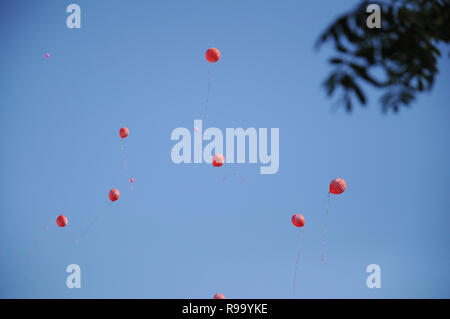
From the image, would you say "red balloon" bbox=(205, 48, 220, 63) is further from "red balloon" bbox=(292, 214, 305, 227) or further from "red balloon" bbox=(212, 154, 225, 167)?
"red balloon" bbox=(292, 214, 305, 227)

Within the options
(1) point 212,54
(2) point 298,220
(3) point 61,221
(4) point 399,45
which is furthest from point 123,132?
(4) point 399,45

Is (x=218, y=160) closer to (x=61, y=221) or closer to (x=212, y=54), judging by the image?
(x=212, y=54)

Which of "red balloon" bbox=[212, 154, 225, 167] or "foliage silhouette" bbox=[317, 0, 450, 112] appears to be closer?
"foliage silhouette" bbox=[317, 0, 450, 112]

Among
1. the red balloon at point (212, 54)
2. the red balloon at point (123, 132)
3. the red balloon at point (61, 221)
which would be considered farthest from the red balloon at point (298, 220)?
the red balloon at point (61, 221)

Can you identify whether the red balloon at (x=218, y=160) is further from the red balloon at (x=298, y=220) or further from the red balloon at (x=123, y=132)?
the red balloon at (x=123, y=132)

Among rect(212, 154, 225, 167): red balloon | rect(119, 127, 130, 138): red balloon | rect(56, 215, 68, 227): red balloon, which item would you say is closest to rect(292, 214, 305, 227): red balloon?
rect(212, 154, 225, 167): red balloon

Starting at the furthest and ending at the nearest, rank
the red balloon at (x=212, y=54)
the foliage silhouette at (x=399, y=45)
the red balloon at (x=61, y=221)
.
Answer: the red balloon at (x=61, y=221) → the red balloon at (x=212, y=54) → the foliage silhouette at (x=399, y=45)
